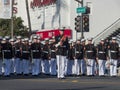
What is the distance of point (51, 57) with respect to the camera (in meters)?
30.5

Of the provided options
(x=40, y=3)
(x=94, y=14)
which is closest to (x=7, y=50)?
(x=94, y=14)

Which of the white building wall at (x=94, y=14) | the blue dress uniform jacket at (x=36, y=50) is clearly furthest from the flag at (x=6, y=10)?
the blue dress uniform jacket at (x=36, y=50)

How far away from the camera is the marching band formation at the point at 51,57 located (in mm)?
28875

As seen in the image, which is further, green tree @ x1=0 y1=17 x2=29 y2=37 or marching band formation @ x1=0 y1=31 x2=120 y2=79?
green tree @ x1=0 y1=17 x2=29 y2=37

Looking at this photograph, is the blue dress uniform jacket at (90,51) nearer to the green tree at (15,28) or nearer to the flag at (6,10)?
the flag at (6,10)

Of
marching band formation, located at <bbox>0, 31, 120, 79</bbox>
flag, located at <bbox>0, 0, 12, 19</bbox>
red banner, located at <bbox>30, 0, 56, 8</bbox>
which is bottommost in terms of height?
marching band formation, located at <bbox>0, 31, 120, 79</bbox>

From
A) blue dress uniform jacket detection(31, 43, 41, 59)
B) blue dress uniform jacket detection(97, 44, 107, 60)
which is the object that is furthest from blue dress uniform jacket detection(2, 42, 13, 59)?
blue dress uniform jacket detection(97, 44, 107, 60)

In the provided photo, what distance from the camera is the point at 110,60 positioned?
2917cm

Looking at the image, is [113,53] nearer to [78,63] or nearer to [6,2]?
[78,63]

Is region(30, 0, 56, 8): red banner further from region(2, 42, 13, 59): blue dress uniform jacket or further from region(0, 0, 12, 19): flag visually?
region(2, 42, 13, 59): blue dress uniform jacket

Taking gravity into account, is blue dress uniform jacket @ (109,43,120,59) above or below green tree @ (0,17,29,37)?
below

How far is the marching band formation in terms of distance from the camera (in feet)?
94.7

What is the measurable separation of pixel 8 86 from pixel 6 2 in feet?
83.6

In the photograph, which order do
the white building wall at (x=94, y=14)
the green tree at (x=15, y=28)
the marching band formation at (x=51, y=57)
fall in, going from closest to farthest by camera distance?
1. the marching band formation at (x=51, y=57)
2. the white building wall at (x=94, y=14)
3. the green tree at (x=15, y=28)
